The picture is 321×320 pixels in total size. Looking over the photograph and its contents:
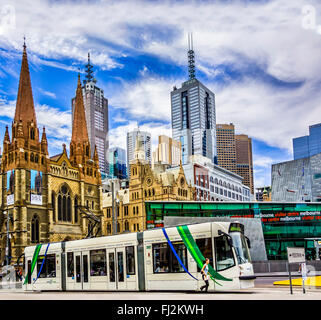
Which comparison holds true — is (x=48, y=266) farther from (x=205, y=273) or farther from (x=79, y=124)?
(x=79, y=124)

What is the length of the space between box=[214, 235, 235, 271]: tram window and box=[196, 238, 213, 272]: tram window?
0.29 meters

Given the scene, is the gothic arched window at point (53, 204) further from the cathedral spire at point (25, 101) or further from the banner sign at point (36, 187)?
the cathedral spire at point (25, 101)

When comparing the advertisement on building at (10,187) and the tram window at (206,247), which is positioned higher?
the advertisement on building at (10,187)

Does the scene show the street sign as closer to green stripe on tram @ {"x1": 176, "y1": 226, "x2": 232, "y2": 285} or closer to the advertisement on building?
green stripe on tram @ {"x1": 176, "y1": 226, "x2": 232, "y2": 285}

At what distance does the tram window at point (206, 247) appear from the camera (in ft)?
64.9

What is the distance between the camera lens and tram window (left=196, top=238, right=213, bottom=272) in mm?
19781

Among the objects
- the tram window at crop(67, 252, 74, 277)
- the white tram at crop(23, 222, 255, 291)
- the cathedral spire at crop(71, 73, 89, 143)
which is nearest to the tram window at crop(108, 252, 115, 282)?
the white tram at crop(23, 222, 255, 291)

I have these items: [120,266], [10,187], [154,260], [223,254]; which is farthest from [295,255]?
[10,187]

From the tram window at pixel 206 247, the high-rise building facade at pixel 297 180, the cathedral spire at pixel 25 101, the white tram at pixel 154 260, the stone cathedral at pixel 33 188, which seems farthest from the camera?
the high-rise building facade at pixel 297 180

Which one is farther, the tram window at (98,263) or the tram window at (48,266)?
the tram window at (48,266)

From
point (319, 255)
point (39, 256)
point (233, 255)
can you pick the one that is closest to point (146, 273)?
point (233, 255)

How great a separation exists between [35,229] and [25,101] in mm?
22881

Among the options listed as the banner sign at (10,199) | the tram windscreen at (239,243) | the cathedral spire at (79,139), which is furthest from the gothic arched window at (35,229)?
the tram windscreen at (239,243)
